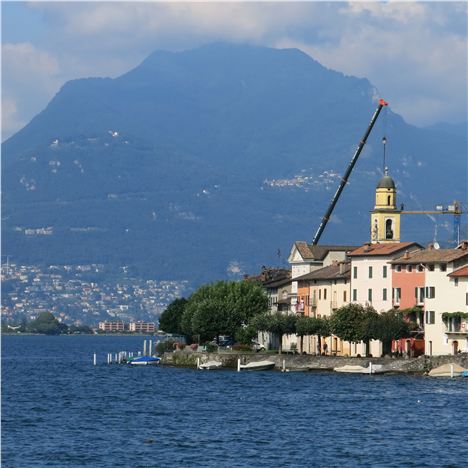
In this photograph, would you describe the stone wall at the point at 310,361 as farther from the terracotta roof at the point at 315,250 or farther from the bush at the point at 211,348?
the terracotta roof at the point at 315,250

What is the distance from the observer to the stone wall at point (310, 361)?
126 m

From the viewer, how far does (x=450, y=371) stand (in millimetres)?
121688

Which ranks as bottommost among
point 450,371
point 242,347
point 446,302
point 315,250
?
point 450,371

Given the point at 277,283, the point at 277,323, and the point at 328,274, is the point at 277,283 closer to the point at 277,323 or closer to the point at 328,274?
the point at 328,274

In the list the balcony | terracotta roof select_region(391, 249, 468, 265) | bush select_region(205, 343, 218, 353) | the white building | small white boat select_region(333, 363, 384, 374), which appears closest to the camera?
small white boat select_region(333, 363, 384, 374)

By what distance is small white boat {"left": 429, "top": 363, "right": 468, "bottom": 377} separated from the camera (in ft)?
399

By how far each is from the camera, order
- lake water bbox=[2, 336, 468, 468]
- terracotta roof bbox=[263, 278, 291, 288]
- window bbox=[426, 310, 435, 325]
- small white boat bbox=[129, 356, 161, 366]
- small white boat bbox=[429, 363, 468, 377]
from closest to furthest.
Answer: lake water bbox=[2, 336, 468, 468], small white boat bbox=[429, 363, 468, 377], window bbox=[426, 310, 435, 325], small white boat bbox=[129, 356, 161, 366], terracotta roof bbox=[263, 278, 291, 288]

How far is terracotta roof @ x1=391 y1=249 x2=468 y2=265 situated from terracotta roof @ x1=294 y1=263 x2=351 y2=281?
12.7 m

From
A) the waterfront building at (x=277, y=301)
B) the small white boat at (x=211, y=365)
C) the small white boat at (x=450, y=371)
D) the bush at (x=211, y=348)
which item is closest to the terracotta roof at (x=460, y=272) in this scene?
the small white boat at (x=450, y=371)

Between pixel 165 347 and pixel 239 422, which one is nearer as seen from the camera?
pixel 239 422

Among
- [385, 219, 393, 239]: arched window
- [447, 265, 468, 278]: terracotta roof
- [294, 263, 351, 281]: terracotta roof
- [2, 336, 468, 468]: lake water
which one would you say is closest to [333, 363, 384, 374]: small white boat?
[2, 336, 468, 468]: lake water

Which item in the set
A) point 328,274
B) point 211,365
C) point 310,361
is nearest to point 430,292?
point 310,361

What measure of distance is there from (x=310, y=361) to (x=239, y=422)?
181 feet

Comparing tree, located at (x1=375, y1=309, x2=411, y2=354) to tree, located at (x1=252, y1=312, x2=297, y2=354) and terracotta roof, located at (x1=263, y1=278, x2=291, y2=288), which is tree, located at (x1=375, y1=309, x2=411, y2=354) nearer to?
tree, located at (x1=252, y1=312, x2=297, y2=354)
